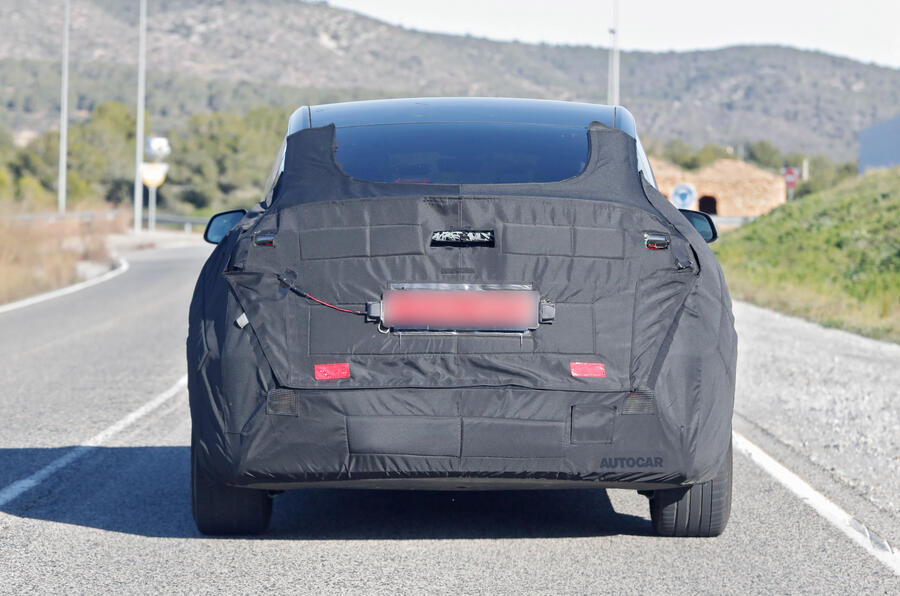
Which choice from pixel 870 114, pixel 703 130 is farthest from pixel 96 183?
pixel 870 114

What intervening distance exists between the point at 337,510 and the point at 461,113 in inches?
78.3

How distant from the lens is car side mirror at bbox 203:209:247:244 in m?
5.88

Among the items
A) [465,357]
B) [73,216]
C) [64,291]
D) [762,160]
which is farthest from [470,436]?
[762,160]

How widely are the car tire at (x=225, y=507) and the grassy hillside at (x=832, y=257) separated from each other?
38.6 ft

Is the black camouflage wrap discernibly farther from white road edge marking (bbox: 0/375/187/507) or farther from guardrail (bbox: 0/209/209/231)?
guardrail (bbox: 0/209/209/231)

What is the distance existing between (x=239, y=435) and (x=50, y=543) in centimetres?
120

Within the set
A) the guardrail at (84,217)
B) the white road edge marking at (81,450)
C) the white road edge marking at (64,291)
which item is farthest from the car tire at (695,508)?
the guardrail at (84,217)

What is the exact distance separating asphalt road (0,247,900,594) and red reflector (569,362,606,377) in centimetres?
80

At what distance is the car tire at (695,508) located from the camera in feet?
17.1

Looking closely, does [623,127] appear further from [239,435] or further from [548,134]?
[239,435]

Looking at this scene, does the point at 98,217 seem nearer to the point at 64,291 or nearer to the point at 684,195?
the point at 64,291

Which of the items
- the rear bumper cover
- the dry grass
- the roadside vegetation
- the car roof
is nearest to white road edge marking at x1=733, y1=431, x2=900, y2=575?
the rear bumper cover

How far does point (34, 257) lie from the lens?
86.2 ft

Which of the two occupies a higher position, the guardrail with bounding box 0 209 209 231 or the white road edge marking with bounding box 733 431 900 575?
the white road edge marking with bounding box 733 431 900 575
